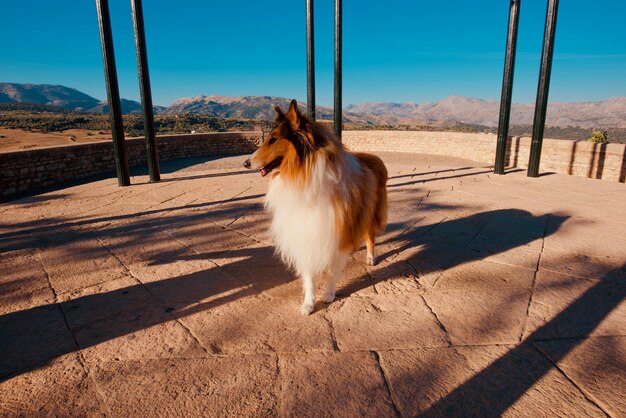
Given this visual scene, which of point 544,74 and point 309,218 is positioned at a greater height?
point 544,74

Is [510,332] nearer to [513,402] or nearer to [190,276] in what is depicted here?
[513,402]

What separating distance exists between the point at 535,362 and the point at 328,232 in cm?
170

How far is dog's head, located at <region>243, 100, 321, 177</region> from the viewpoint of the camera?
262 cm

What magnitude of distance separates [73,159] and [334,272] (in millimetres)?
11650

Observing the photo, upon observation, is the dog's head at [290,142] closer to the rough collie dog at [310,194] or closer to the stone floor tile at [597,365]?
the rough collie dog at [310,194]

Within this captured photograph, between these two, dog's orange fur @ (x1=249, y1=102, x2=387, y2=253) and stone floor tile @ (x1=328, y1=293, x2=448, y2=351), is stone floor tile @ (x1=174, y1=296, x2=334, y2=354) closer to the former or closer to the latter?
Answer: stone floor tile @ (x1=328, y1=293, x2=448, y2=351)

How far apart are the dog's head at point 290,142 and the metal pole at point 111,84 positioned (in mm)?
7083

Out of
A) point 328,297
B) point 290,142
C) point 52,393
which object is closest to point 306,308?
point 328,297

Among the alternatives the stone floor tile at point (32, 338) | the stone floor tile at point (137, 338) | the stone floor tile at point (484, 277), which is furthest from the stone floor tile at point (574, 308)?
the stone floor tile at point (32, 338)

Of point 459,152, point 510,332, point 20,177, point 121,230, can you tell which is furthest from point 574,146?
point 20,177

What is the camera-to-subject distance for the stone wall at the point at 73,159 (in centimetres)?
926

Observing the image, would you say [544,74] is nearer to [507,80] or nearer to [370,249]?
[507,80]

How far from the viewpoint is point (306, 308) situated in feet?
9.77

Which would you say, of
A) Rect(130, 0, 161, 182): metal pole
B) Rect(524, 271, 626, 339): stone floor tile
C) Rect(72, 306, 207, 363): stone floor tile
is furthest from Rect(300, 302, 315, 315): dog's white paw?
Rect(130, 0, 161, 182): metal pole
